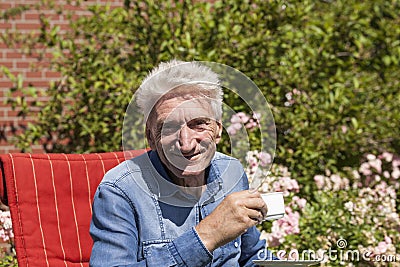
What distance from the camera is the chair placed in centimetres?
252

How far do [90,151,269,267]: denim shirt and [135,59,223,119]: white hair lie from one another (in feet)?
0.64

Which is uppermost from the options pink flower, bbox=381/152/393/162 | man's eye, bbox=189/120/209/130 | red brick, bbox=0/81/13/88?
man's eye, bbox=189/120/209/130

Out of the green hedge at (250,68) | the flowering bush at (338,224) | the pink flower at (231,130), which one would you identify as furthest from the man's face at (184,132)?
the green hedge at (250,68)

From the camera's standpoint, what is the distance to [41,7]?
450 cm

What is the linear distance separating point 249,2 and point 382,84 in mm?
975

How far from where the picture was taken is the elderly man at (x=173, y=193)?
1.90 m

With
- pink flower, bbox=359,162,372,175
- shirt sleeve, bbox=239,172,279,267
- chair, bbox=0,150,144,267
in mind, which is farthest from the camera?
pink flower, bbox=359,162,372,175

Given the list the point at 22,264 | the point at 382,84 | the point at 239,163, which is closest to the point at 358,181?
the point at 382,84

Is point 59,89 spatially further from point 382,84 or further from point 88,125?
point 382,84

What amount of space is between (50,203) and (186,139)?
35.8 inches

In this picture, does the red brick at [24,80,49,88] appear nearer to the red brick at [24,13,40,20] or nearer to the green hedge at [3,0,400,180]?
the green hedge at [3,0,400,180]

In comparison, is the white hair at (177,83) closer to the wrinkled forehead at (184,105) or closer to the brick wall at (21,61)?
A: the wrinkled forehead at (184,105)

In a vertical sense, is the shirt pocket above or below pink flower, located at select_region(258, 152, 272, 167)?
below

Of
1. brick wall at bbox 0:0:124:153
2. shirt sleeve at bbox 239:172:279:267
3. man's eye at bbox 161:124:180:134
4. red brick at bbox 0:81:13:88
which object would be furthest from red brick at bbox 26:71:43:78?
man's eye at bbox 161:124:180:134
